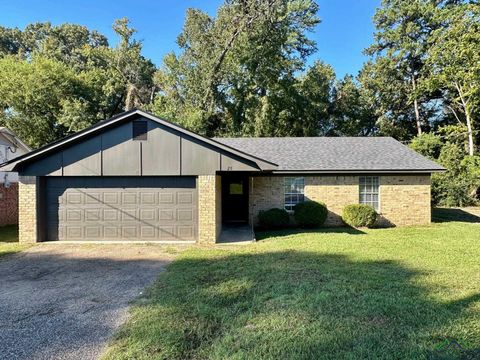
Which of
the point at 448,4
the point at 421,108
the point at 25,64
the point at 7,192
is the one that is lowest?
the point at 7,192

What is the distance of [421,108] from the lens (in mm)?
29484

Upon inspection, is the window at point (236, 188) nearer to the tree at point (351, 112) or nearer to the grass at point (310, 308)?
the grass at point (310, 308)

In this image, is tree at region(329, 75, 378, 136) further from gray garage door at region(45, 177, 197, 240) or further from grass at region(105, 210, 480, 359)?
gray garage door at region(45, 177, 197, 240)

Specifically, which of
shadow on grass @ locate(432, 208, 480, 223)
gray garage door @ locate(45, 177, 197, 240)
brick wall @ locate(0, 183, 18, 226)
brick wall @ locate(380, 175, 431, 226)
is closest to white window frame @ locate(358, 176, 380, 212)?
brick wall @ locate(380, 175, 431, 226)

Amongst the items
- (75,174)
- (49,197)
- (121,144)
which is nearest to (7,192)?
(49,197)

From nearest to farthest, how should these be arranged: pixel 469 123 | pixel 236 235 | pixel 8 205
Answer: pixel 236 235 → pixel 8 205 → pixel 469 123

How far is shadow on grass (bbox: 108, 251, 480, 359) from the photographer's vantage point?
3.69 meters

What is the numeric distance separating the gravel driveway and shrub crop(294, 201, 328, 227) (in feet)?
20.8

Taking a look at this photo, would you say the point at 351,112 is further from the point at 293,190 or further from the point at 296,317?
the point at 296,317

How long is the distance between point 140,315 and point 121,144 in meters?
6.97

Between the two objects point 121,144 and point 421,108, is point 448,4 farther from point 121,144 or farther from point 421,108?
point 121,144

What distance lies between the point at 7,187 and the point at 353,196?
16.8m

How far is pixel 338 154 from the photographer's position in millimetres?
15562

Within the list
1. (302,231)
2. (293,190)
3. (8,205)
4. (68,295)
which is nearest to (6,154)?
(8,205)
